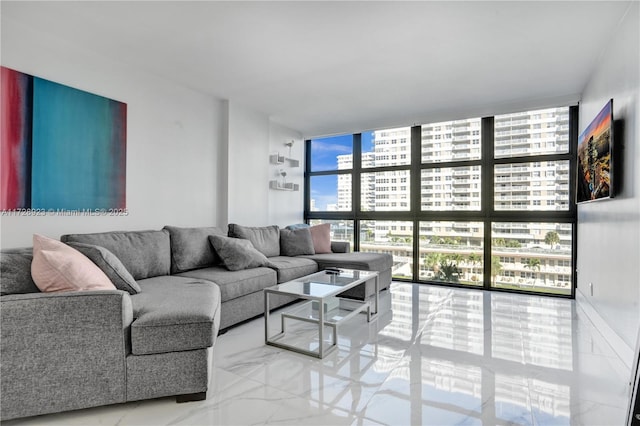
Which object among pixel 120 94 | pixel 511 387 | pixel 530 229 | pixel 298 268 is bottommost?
pixel 511 387

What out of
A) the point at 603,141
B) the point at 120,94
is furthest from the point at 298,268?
the point at 603,141

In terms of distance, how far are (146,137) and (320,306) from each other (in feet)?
8.11

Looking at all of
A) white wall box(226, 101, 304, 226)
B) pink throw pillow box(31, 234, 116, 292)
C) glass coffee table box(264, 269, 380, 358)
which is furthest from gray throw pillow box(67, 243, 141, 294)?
white wall box(226, 101, 304, 226)

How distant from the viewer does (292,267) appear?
139 inches

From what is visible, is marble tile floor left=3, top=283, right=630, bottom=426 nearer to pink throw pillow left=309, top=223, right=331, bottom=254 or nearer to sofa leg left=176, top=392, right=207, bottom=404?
sofa leg left=176, top=392, right=207, bottom=404

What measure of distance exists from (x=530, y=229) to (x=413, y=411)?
3509 millimetres

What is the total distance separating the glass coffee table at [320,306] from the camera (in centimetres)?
237

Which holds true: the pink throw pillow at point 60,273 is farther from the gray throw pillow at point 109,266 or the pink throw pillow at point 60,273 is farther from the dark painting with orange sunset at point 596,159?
the dark painting with orange sunset at point 596,159

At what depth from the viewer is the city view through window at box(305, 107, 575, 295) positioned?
4.14 m

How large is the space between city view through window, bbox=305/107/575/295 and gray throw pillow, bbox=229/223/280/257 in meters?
1.57

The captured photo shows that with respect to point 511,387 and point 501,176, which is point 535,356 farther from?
point 501,176

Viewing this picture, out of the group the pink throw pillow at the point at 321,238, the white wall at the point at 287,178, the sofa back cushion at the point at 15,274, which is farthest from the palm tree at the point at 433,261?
the sofa back cushion at the point at 15,274

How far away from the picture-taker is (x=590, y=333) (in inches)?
110

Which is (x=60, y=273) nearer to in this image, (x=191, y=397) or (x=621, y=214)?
(x=191, y=397)
